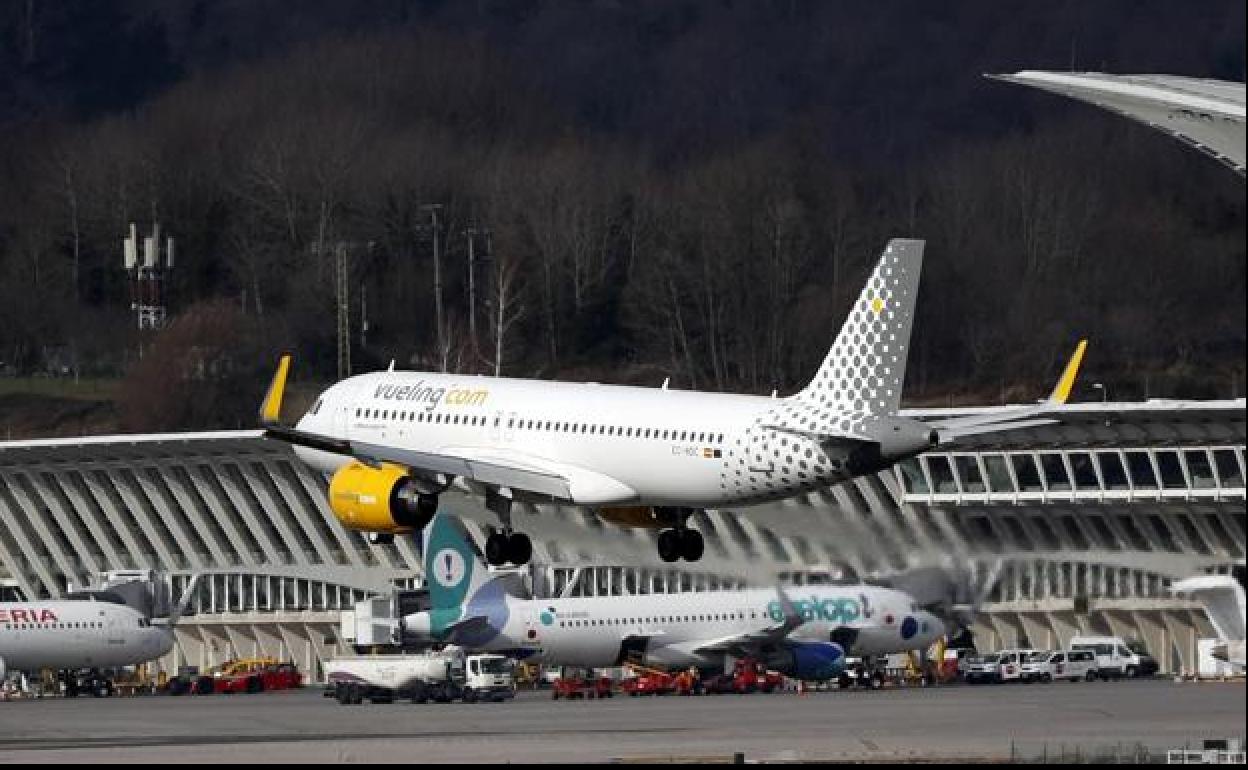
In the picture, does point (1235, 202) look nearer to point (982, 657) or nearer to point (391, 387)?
point (391, 387)

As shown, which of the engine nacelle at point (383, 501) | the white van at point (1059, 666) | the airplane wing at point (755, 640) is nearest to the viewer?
the engine nacelle at point (383, 501)

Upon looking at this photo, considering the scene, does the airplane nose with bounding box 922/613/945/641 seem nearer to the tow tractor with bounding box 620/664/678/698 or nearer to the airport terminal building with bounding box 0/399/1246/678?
the airport terminal building with bounding box 0/399/1246/678

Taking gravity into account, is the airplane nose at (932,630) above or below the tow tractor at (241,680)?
above

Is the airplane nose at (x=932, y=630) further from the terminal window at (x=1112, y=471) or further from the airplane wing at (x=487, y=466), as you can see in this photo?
the airplane wing at (x=487, y=466)

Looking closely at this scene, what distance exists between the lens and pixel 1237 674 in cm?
6384

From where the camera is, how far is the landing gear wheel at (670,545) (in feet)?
321

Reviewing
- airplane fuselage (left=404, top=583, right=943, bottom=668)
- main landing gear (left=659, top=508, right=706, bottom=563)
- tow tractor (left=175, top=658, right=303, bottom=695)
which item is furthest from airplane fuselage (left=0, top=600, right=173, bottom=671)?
main landing gear (left=659, top=508, right=706, bottom=563)

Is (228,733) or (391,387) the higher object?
(391,387)

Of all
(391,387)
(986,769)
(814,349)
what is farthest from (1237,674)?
(814,349)

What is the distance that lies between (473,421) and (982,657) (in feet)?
155

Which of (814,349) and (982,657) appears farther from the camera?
(814,349)

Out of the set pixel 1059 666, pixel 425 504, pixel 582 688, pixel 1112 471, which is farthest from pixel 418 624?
pixel 1112 471

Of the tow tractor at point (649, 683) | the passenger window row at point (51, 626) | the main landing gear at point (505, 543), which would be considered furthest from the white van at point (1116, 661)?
the passenger window row at point (51, 626)

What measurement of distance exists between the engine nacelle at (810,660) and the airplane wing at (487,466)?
166ft
